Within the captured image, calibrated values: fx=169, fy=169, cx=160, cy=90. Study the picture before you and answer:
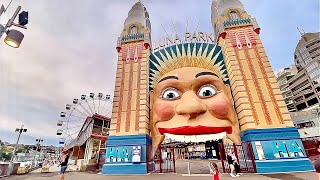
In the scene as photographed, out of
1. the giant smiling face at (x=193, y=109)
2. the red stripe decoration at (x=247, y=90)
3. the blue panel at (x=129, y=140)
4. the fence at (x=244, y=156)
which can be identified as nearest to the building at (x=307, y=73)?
the red stripe decoration at (x=247, y=90)

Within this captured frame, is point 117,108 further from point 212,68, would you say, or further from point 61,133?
point 61,133

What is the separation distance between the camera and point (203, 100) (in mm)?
8977

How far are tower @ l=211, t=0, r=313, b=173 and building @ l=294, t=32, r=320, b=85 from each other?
44190mm

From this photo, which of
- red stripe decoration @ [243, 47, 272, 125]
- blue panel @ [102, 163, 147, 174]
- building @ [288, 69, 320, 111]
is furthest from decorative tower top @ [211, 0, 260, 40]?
building @ [288, 69, 320, 111]

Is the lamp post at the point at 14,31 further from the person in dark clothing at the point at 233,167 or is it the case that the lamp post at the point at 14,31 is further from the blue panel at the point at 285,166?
the blue panel at the point at 285,166

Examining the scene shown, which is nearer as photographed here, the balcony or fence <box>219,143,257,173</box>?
fence <box>219,143,257,173</box>

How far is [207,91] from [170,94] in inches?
79.7

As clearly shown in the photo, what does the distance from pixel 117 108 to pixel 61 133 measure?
19.8 m

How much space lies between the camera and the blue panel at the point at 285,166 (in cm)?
837

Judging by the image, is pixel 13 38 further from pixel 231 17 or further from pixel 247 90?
pixel 231 17

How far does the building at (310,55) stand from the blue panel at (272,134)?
45.5 meters

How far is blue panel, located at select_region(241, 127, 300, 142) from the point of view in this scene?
897 centimetres

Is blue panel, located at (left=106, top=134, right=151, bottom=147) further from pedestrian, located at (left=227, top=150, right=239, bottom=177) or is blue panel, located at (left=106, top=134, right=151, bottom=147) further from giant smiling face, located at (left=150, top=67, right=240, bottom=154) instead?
pedestrian, located at (left=227, top=150, right=239, bottom=177)

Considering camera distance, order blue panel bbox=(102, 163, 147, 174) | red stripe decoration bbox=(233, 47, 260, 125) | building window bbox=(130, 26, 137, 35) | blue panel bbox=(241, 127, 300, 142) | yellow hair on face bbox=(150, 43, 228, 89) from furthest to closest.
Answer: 1. building window bbox=(130, 26, 137, 35)
2. yellow hair on face bbox=(150, 43, 228, 89)
3. blue panel bbox=(102, 163, 147, 174)
4. red stripe decoration bbox=(233, 47, 260, 125)
5. blue panel bbox=(241, 127, 300, 142)
